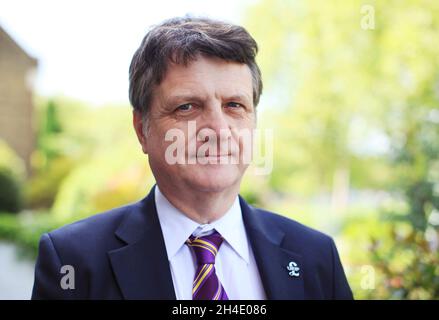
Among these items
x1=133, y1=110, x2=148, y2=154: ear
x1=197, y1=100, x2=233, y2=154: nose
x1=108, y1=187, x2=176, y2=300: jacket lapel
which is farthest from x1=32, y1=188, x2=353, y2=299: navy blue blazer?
x1=197, y1=100, x2=233, y2=154: nose

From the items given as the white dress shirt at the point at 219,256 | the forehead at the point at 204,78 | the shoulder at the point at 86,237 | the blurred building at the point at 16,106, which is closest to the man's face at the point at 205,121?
the forehead at the point at 204,78

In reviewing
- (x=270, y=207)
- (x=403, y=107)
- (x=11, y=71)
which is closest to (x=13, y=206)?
(x=11, y=71)

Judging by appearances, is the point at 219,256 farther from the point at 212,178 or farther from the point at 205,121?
the point at 205,121

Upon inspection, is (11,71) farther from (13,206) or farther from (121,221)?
(121,221)

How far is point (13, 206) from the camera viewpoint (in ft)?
23.8

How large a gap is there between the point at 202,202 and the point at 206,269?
0.59 feet

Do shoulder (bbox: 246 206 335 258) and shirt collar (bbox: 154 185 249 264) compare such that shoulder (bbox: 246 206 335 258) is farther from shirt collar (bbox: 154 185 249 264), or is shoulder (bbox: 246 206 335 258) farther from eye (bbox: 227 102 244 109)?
eye (bbox: 227 102 244 109)

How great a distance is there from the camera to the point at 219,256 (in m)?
1.42

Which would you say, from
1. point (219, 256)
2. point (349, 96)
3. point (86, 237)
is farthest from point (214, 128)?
point (349, 96)

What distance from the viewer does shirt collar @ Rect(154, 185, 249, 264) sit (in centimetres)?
140

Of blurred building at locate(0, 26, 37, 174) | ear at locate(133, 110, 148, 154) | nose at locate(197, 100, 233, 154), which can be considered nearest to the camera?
nose at locate(197, 100, 233, 154)

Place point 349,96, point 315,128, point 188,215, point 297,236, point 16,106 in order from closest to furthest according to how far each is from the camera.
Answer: point 188,215 → point 297,236 → point 349,96 → point 315,128 → point 16,106

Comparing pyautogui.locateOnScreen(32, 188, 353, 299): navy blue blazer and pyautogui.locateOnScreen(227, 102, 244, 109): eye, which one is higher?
pyautogui.locateOnScreen(227, 102, 244, 109): eye
